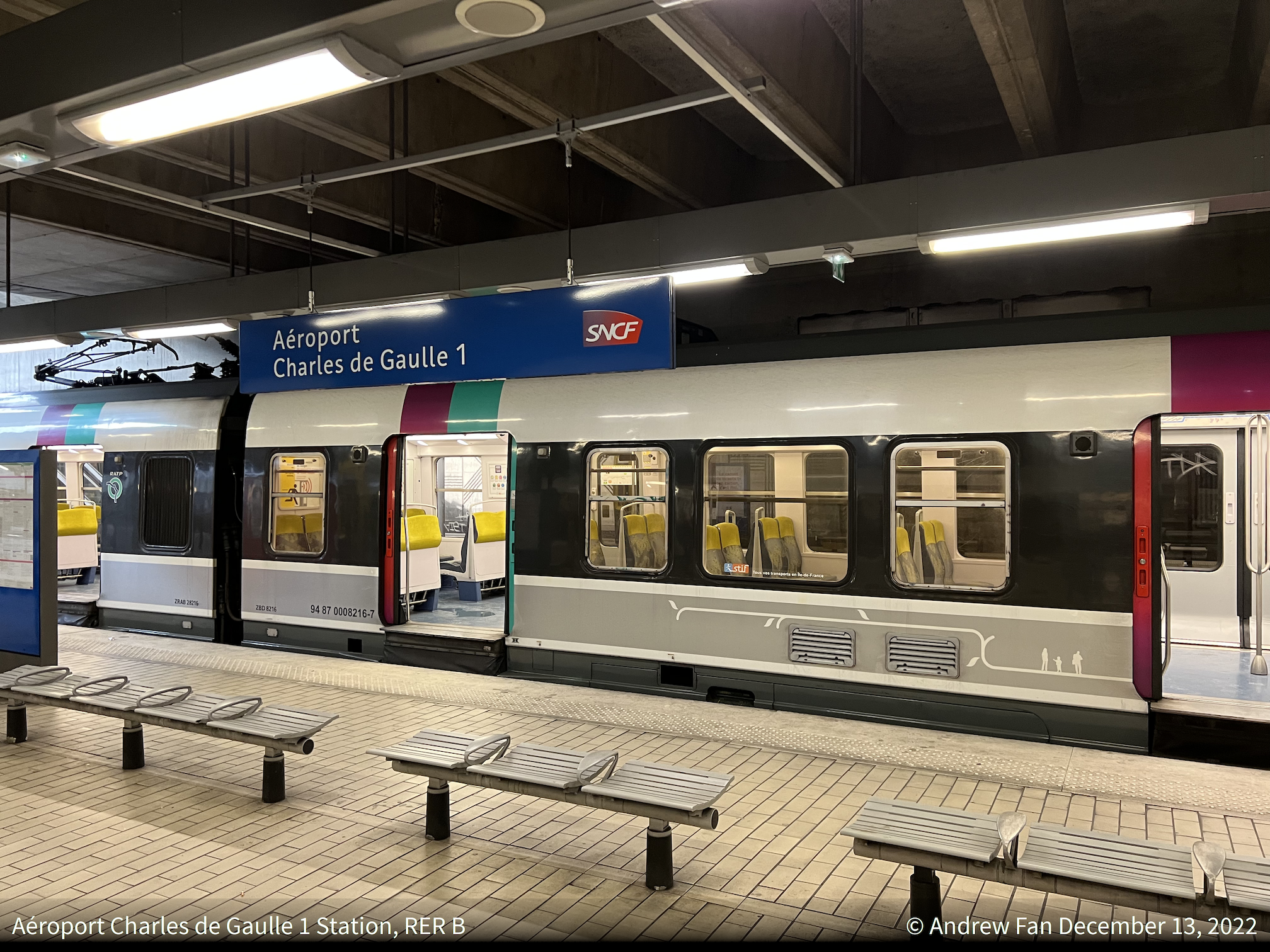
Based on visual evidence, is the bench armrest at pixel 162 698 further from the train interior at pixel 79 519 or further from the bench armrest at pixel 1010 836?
the train interior at pixel 79 519

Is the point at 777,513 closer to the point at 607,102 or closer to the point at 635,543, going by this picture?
the point at 635,543

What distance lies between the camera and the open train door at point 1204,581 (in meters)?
5.49

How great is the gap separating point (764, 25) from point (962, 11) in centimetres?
224

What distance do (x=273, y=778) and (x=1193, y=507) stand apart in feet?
25.9

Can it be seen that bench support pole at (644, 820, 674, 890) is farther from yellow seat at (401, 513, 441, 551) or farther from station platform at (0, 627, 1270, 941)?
yellow seat at (401, 513, 441, 551)

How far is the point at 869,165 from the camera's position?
7984 millimetres

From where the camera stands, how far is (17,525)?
23.8 ft

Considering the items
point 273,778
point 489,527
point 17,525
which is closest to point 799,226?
point 273,778

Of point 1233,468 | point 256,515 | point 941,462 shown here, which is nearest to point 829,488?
point 941,462

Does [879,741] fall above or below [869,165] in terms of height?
below

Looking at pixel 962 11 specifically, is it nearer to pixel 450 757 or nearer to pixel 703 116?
pixel 703 116

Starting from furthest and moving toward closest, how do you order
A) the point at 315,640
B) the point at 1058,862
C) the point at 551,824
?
the point at 315,640 < the point at 551,824 < the point at 1058,862

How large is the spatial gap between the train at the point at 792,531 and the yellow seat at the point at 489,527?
96.8 inches

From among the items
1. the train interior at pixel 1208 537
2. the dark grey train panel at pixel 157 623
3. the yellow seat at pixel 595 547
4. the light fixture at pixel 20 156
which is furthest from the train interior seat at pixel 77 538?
the train interior at pixel 1208 537
